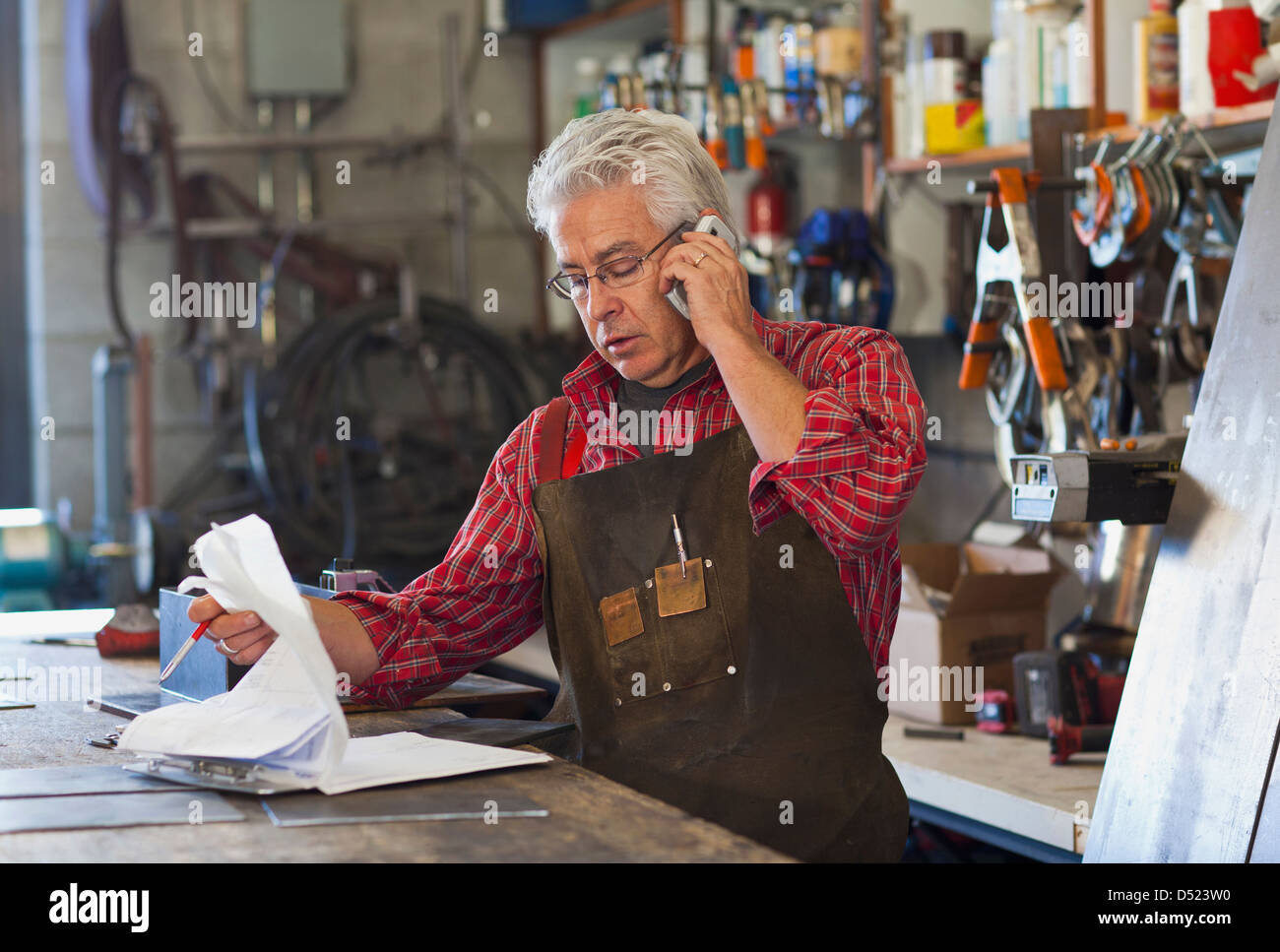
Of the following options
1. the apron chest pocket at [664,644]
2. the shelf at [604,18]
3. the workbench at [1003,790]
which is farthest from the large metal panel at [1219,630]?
the shelf at [604,18]

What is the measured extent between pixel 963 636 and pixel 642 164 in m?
1.34

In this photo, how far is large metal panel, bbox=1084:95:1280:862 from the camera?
167cm

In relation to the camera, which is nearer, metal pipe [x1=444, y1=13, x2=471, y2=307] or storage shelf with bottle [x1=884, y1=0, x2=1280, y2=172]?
storage shelf with bottle [x1=884, y1=0, x2=1280, y2=172]

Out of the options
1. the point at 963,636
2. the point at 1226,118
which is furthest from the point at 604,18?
the point at 963,636

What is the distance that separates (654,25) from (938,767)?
3.26 meters

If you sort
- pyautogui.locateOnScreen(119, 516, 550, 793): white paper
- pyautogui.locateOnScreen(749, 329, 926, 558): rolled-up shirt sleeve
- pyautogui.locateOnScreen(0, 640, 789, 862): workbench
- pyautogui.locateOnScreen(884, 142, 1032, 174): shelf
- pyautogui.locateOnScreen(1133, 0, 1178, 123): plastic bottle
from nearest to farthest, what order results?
pyautogui.locateOnScreen(0, 640, 789, 862): workbench, pyautogui.locateOnScreen(119, 516, 550, 793): white paper, pyautogui.locateOnScreen(749, 329, 926, 558): rolled-up shirt sleeve, pyautogui.locateOnScreen(1133, 0, 1178, 123): plastic bottle, pyautogui.locateOnScreen(884, 142, 1032, 174): shelf

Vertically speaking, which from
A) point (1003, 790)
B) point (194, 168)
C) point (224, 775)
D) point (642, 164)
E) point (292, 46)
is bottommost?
point (1003, 790)

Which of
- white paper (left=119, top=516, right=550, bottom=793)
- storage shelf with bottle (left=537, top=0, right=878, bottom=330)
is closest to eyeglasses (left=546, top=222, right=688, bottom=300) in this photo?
white paper (left=119, top=516, right=550, bottom=793)

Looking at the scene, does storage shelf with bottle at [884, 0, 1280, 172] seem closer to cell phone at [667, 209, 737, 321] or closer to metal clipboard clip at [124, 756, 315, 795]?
cell phone at [667, 209, 737, 321]

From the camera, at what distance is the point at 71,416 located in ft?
16.5

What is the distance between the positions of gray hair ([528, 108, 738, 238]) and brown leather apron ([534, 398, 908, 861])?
0.28m

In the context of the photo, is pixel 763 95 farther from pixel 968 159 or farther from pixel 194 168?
pixel 194 168

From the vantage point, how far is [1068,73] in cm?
295
